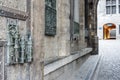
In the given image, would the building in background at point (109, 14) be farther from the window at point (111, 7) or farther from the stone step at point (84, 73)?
the stone step at point (84, 73)

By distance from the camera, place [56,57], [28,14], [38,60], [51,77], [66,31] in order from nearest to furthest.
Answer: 1. [28,14]
2. [38,60]
3. [51,77]
4. [56,57]
5. [66,31]

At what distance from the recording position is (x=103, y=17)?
2820 centimetres

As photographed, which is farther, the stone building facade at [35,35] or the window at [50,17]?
the window at [50,17]

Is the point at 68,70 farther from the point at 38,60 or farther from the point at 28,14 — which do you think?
the point at 28,14

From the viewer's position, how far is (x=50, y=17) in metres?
3.54

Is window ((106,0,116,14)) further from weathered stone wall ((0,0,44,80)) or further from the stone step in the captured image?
weathered stone wall ((0,0,44,80))

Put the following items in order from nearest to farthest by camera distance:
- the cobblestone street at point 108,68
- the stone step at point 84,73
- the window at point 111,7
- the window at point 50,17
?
the window at point 50,17
the stone step at point 84,73
the cobblestone street at point 108,68
the window at point 111,7

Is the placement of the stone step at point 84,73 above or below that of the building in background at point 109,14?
below

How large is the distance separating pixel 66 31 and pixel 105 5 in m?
24.3

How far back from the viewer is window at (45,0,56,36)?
11.2ft

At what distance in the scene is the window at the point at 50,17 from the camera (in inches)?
134

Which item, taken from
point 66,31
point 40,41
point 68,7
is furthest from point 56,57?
point 40,41

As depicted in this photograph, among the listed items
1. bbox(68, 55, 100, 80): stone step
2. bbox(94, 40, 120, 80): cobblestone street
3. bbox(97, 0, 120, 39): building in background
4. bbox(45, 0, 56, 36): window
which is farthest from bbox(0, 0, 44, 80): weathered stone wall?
bbox(97, 0, 120, 39): building in background

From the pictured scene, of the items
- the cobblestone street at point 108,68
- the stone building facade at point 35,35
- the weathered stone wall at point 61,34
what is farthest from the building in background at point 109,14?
the stone building facade at point 35,35
